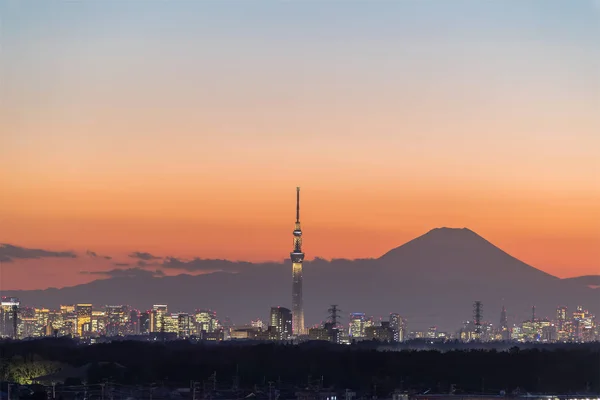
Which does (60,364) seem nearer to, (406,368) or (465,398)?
(406,368)

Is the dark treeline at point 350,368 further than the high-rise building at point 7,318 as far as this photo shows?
No

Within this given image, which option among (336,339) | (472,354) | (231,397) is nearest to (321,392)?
(231,397)

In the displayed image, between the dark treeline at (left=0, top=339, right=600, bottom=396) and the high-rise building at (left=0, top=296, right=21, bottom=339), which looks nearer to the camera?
the dark treeline at (left=0, top=339, right=600, bottom=396)

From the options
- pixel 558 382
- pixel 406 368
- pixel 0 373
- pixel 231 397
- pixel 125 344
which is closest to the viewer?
pixel 231 397

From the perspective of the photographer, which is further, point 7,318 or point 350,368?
point 7,318

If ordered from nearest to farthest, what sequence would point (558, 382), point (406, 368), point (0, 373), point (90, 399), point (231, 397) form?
1. point (90, 399)
2. point (231, 397)
3. point (0, 373)
4. point (558, 382)
5. point (406, 368)

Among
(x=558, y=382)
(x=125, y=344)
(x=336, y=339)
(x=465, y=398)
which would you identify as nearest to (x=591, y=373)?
(x=558, y=382)

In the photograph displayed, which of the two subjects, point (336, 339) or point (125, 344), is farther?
point (336, 339)
